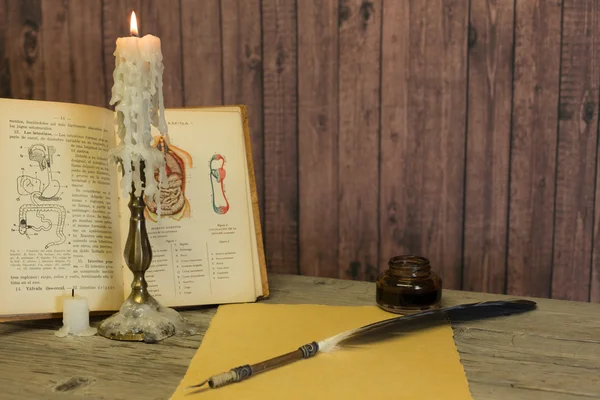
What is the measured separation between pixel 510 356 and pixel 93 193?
0.66m

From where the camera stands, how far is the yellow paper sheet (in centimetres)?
73

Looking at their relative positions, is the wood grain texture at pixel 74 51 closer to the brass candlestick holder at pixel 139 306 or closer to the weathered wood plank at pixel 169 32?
the weathered wood plank at pixel 169 32

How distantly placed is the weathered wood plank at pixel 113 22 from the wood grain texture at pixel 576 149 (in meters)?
0.94

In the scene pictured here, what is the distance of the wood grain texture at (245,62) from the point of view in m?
1.41

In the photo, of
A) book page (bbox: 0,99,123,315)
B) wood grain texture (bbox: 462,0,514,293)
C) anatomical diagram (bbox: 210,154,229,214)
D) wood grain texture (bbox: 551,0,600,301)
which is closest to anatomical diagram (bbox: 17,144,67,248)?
book page (bbox: 0,99,123,315)

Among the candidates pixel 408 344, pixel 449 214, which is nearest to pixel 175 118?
pixel 408 344

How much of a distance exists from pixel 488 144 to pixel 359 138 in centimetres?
27

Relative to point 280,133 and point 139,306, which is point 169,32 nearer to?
point 280,133

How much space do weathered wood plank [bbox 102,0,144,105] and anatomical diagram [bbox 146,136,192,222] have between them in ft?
1.78

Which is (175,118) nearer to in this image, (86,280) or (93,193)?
(93,193)

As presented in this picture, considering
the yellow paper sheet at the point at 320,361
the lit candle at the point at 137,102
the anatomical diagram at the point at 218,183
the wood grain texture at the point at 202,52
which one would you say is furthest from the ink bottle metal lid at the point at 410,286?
the wood grain texture at the point at 202,52

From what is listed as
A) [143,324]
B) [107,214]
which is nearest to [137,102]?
[107,214]

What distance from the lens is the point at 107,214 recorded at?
0.99m

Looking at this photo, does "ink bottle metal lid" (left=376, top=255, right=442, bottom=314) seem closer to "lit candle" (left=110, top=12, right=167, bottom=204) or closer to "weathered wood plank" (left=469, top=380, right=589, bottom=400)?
"weathered wood plank" (left=469, top=380, right=589, bottom=400)
